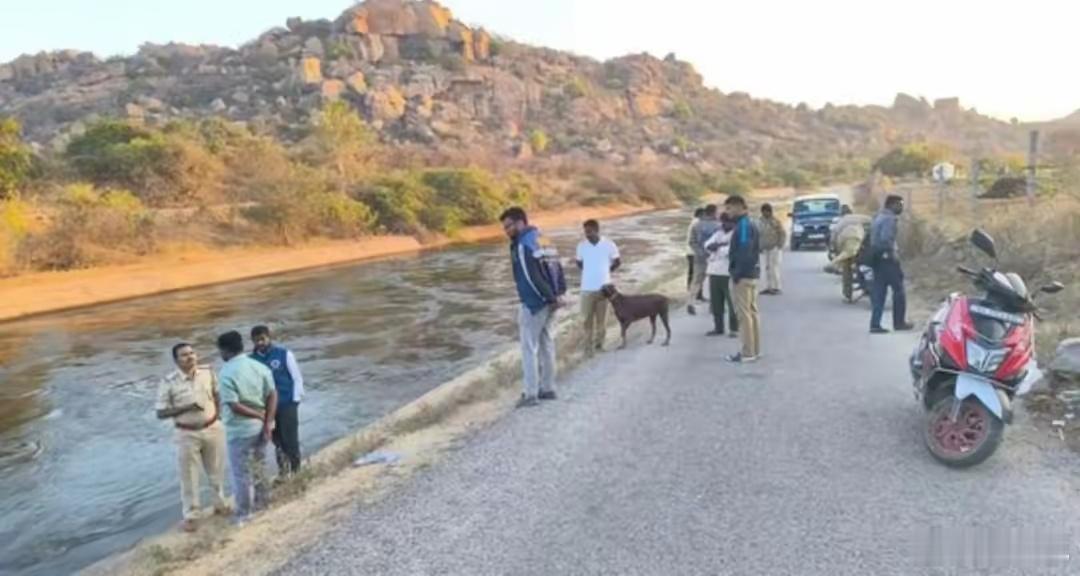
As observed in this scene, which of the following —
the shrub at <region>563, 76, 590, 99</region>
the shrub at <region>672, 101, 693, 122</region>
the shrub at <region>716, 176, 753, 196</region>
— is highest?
the shrub at <region>563, 76, 590, 99</region>

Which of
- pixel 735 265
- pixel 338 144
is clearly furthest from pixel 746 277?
pixel 338 144

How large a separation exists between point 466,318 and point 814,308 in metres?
9.39

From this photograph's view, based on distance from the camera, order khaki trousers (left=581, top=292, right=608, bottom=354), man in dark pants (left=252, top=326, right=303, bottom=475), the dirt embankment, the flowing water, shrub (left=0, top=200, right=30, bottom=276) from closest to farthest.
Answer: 1. man in dark pants (left=252, top=326, right=303, bottom=475)
2. the flowing water
3. khaki trousers (left=581, top=292, right=608, bottom=354)
4. the dirt embankment
5. shrub (left=0, top=200, right=30, bottom=276)

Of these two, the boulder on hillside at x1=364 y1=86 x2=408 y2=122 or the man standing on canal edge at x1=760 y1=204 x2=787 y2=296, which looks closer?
the man standing on canal edge at x1=760 y1=204 x2=787 y2=296

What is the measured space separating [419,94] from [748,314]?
10665 cm

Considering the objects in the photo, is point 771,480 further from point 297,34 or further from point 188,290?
point 297,34

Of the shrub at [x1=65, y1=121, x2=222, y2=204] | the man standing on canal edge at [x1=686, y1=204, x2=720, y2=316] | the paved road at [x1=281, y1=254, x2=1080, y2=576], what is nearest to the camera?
the paved road at [x1=281, y1=254, x2=1080, y2=576]

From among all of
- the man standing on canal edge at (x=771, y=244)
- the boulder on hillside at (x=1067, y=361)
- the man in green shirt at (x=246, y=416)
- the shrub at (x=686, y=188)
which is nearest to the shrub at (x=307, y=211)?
the man standing on canal edge at (x=771, y=244)

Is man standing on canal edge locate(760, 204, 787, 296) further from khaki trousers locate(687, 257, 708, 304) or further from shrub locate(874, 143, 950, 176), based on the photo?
shrub locate(874, 143, 950, 176)

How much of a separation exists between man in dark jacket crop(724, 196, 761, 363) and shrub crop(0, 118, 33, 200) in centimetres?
3135

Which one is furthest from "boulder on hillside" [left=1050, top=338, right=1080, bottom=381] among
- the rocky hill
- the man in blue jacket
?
the rocky hill

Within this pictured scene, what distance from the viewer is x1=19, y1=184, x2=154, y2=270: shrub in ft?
103

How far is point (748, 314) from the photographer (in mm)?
10500

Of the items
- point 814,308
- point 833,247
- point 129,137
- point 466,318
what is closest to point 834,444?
point 814,308
